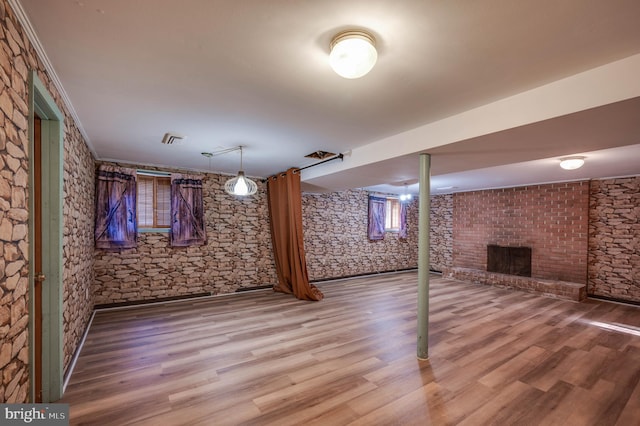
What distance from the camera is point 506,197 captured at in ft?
22.5

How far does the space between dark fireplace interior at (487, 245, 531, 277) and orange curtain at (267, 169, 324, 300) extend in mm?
4615

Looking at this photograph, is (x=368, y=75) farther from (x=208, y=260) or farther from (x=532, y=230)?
(x=532, y=230)

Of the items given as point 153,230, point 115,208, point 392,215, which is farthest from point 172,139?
point 392,215

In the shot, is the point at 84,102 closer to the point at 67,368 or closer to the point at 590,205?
the point at 67,368

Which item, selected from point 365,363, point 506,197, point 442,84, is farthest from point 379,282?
point 442,84

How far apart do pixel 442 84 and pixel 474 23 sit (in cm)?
64

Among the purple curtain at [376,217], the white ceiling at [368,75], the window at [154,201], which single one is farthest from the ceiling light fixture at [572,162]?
the window at [154,201]

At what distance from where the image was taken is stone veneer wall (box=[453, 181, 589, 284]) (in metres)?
5.71

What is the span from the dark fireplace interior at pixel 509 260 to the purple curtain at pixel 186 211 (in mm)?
6734

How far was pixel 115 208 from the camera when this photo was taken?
449 cm

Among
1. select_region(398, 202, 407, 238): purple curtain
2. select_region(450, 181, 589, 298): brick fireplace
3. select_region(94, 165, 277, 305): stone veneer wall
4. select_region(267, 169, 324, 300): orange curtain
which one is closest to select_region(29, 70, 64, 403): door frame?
select_region(94, 165, 277, 305): stone veneer wall

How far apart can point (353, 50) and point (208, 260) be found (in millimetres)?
4872

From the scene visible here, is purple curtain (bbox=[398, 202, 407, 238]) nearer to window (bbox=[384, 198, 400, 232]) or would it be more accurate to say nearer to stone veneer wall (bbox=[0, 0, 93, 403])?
window (bbox=[384, 198, 400, 232])

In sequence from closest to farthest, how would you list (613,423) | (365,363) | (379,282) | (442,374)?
(613,423) → (442,374) → (365,363) → (379,282)
